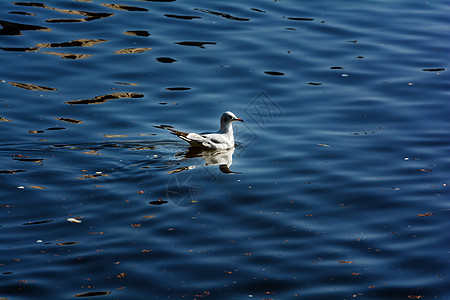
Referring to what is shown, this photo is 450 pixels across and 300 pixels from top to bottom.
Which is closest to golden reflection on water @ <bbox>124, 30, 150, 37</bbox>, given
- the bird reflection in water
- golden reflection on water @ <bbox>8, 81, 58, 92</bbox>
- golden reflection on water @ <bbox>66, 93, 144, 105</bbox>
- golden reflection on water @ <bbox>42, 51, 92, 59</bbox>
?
golden reflection on water @ <bbox>42, 51, 92, 59</bbox>

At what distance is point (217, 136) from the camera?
12867 mm

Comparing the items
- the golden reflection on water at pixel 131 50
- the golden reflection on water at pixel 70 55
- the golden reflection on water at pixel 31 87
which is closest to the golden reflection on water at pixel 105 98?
the golden reflection on water at pixel 31 87

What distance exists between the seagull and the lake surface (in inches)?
8.8

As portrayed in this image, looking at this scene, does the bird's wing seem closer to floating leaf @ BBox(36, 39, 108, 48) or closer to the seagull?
the seagull

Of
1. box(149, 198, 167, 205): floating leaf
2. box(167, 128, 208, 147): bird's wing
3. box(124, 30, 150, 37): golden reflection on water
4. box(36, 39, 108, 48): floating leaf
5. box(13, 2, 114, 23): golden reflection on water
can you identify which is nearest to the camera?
box(149, 198, 167, 205): floating leaf

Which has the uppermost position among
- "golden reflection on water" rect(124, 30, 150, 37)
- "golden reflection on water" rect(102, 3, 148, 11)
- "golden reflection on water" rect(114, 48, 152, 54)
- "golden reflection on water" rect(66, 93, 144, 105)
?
"golden reflection on water" rect(102, 3, 148, 11)

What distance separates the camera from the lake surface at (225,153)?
29.8ft

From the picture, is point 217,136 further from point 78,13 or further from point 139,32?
point 78,13

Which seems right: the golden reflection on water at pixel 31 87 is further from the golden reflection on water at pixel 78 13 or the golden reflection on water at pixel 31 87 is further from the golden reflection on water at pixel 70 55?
the golden reflection on water at pixel 78 13

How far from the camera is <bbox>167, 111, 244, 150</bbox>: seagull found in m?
12.5

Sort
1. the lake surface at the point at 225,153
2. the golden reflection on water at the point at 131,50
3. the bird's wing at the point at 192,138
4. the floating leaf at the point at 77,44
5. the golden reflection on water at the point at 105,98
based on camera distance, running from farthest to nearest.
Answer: the floating leaf at the point at 77,44 → the golden reflection on water at the point at 131,50 → the golden reflection on water at the point at 105,98 → the bird's wing at the point at 192,138 → the lake surface at the point at 225,153

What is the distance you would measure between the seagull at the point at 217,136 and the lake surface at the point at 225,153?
0.74 feet

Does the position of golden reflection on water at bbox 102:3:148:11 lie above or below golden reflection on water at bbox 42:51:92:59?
above

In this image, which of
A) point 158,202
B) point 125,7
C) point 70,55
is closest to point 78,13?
point 125,7
